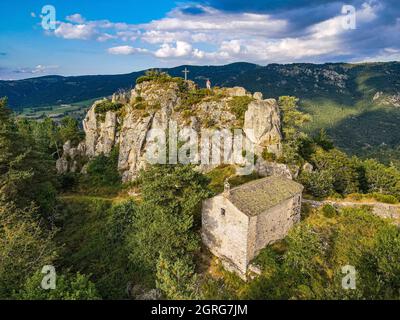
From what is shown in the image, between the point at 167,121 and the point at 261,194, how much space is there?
86.5 ft

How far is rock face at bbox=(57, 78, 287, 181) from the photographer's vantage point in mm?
44625

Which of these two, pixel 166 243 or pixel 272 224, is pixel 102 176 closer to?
pixel 166 243

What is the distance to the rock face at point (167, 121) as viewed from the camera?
1757 inches

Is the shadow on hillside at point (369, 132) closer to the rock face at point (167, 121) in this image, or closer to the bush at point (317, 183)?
the bush at point (317, 183)

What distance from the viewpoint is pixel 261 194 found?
29.5 meters

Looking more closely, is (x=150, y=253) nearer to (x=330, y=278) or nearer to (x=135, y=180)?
(x=330, y=278)

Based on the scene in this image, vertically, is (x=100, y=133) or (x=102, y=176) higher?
(x=100, y=133)

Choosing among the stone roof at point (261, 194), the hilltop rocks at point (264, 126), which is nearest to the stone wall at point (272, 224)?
the stone roof at point (261, 194)

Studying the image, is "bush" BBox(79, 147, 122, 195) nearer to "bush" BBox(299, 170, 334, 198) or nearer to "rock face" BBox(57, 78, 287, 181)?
"rock face" BBox(57, 78, 287, 181)

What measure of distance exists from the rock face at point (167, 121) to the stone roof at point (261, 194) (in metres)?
9.60

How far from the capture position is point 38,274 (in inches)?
743

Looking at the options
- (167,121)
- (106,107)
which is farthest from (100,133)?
(167,121)

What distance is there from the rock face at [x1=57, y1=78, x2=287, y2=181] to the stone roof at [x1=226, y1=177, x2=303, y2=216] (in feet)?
31.5
